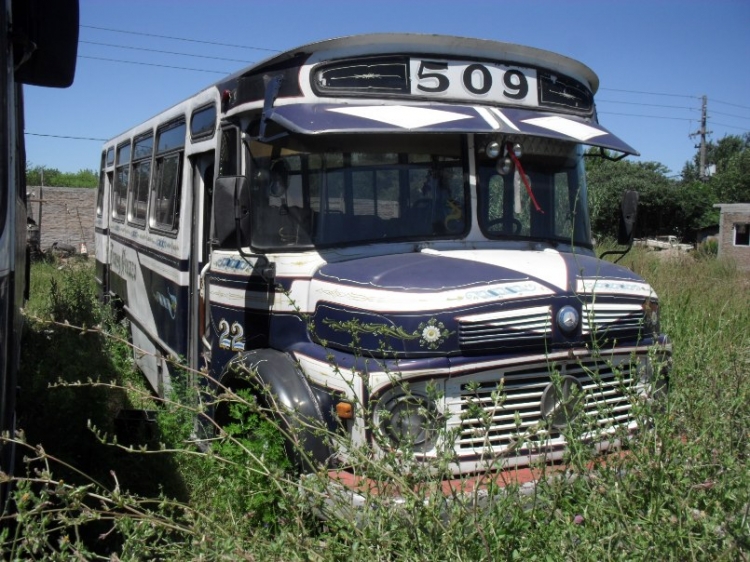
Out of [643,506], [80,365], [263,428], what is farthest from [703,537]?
[80,365]

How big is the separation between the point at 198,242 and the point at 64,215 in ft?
68.6

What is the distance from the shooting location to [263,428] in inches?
159

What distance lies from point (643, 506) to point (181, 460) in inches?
139

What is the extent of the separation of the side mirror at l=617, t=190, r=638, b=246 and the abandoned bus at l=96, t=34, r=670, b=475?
368 mm

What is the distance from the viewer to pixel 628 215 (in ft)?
18.9

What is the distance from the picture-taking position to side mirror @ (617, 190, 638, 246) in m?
5.74

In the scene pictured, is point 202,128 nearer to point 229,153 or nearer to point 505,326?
point 229,153

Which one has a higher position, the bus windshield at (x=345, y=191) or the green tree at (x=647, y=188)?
the green tree at (x=647, y=188)

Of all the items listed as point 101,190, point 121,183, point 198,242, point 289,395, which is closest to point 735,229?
point 101,190

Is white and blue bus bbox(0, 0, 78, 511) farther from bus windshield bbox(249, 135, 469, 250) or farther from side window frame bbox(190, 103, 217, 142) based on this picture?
side window frame bbox(190, 103, 217, 142)

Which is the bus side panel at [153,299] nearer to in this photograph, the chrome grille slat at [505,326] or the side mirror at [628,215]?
the chrome grille slat at [505,326]

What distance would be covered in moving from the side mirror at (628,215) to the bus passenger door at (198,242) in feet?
10.2

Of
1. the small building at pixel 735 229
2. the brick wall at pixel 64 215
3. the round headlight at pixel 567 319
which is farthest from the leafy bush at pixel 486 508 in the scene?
the small building at pixel 735 229

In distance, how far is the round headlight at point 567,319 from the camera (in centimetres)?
397
